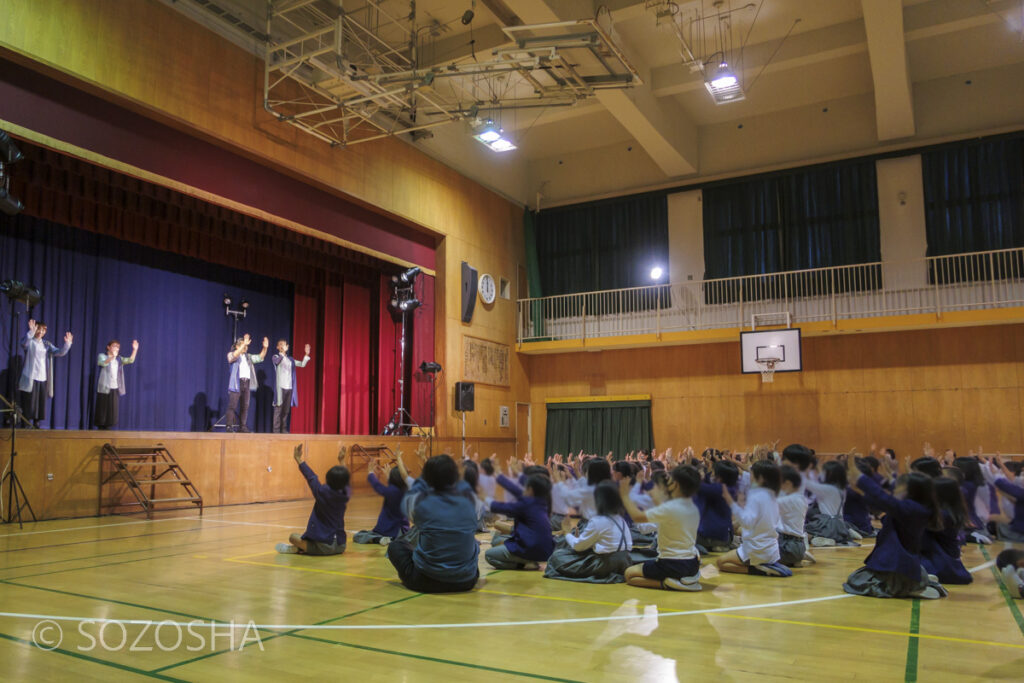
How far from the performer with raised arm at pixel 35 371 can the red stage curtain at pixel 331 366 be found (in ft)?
17.7

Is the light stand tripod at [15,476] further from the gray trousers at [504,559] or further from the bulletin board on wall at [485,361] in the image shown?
the bulletin board on wall at [485,361]

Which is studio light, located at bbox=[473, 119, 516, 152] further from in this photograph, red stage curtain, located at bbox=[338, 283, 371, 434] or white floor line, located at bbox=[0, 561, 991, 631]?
white floor line, located at bbox=[0, 561, 991, 631]

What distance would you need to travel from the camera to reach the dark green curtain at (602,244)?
Answer: 18422 mm

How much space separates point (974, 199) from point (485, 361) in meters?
11.2

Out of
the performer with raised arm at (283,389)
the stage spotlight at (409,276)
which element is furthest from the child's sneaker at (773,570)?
the performer with raised arm at (283,389)

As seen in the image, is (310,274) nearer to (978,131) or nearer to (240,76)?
(240,76)

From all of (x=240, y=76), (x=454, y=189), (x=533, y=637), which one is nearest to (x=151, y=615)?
(x=533, y=637)

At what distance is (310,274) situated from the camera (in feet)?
51.4

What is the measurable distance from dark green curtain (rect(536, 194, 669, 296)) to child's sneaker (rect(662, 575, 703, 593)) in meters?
13.8

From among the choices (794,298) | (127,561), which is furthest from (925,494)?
(794,298)

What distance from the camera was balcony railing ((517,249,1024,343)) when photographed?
14.8 meters

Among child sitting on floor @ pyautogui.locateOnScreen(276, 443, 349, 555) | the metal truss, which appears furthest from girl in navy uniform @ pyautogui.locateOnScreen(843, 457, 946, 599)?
the metal truss

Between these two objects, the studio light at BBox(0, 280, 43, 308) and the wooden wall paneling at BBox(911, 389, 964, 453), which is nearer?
the studio light at BBox(0, 280, 43, 308)

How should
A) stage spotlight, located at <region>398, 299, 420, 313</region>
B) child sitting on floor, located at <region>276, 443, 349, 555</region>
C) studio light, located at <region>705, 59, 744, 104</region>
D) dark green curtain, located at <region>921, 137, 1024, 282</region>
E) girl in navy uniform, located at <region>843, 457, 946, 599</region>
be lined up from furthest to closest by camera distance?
dark green curtain, located at <region>921, 137, 1024, 282</region> → stage spotlight, located at <region>398, 299, 420, 313</region> → studio light, located at <region>705, 59, 744, 104</region> → child sitting on floor, located at <region>276, 443, 349, 555</region> → girl in navy uniform, located at <region>843, 457, 946, 599</region>
